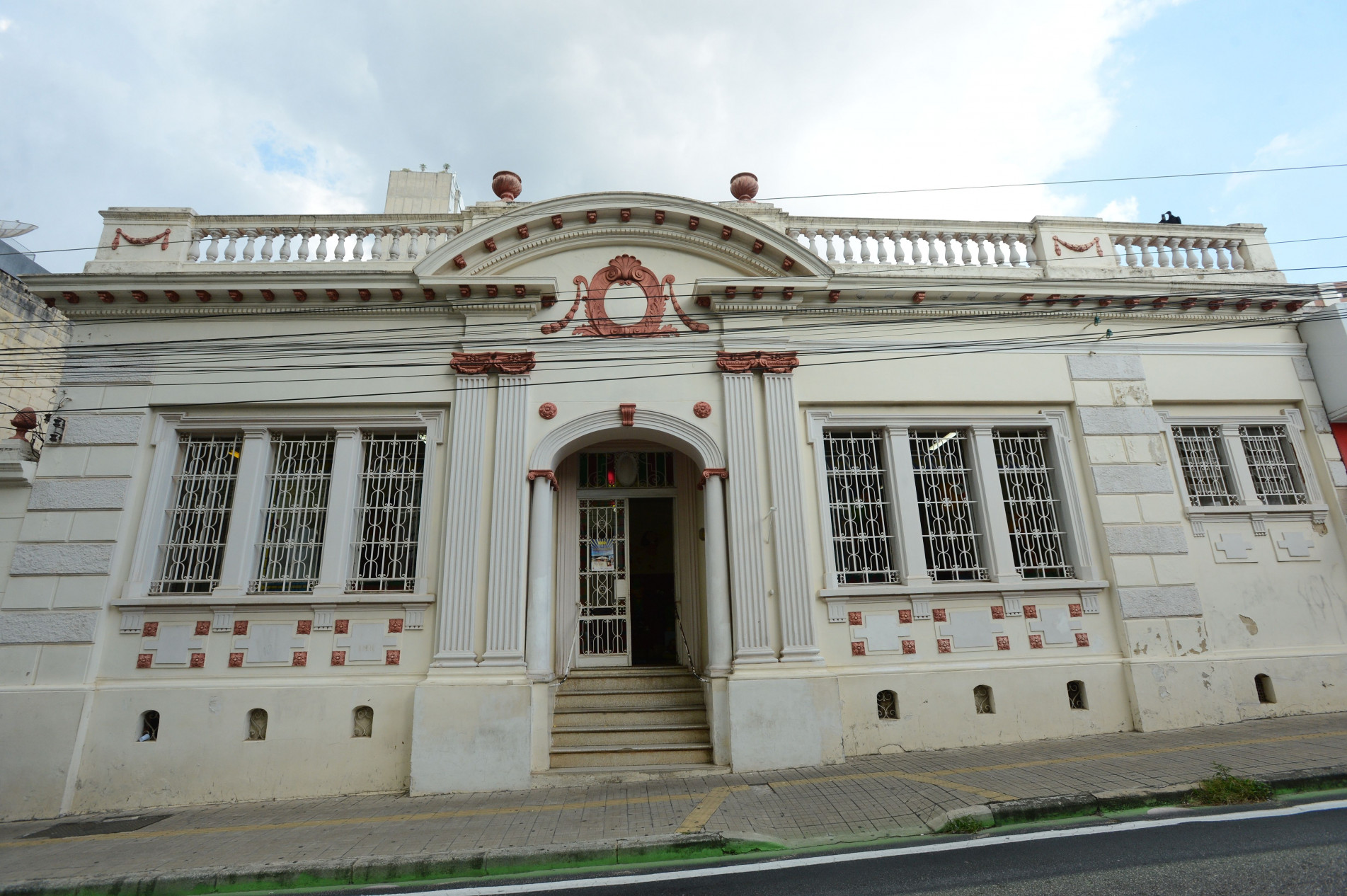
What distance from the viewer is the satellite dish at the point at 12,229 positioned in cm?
1190

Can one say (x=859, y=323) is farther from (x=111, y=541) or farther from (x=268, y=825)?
(x=111, y=541)

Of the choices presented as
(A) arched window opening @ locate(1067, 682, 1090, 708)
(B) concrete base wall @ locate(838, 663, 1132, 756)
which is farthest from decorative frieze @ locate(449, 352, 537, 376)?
(A) arched window opening @ locate(1067, 682, 1090, 708)

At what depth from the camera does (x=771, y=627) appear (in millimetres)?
7836

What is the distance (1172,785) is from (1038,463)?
4591 mm

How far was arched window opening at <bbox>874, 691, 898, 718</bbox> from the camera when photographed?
25.6ft

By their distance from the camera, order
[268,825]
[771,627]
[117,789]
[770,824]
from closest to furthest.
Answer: [770,824] → [268,825] → [117,789] → [771,627]

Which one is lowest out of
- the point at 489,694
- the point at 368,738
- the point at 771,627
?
the point at 368,738

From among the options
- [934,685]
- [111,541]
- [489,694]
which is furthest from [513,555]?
[934,685]

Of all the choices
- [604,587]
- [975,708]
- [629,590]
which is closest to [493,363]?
[604,587]

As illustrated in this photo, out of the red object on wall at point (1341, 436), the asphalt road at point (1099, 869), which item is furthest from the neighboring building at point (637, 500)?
the asphalt road at point (1099, 869)

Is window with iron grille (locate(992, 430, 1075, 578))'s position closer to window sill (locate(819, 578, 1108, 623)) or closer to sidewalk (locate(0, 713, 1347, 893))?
window sill (locate(819, 578, 1108, 623))

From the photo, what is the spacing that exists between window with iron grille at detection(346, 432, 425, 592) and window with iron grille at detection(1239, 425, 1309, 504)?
11.6 meters

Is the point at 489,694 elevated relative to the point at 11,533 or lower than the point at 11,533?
lower

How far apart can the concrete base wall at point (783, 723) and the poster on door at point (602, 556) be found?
2764mm
